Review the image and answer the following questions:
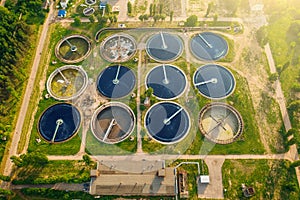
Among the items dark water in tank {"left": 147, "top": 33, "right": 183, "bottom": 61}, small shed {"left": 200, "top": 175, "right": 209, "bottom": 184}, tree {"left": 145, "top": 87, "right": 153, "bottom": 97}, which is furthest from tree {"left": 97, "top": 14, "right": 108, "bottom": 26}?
small shed {"left": 200, "top": 175, "right": 209, "bottom": 184}

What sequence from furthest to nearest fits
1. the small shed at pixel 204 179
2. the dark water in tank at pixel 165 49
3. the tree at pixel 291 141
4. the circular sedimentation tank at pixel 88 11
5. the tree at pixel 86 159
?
1. the circular sedimentation tank at pixel 88 11
2. the dark water in tank at pixel 165 49
3. the tree at pixel 291 141
4. the small shed at pixel 204 179
5. the tree at pixel 86 159

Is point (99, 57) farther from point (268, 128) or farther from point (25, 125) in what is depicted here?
point (268, 128)

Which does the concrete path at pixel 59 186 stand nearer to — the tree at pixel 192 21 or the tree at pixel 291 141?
the tree at pixel 291 141

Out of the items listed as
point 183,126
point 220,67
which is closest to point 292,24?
point 220,67

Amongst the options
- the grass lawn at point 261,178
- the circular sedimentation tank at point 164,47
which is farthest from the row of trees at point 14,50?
the grass lawn at point 261,178

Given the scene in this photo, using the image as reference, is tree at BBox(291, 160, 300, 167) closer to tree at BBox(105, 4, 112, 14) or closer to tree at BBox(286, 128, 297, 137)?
tree at BBox(286, 128, 297, 137)
